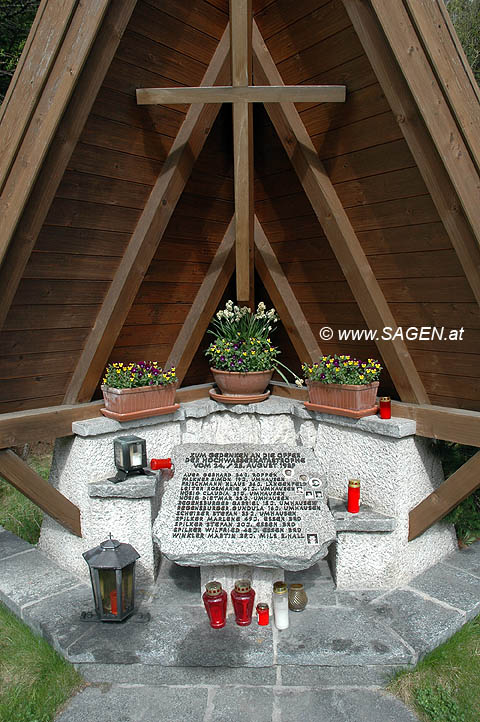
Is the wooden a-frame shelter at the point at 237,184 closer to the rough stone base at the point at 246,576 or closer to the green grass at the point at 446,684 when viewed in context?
the green grass at the point at 446,684

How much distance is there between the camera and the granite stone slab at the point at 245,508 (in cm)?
315

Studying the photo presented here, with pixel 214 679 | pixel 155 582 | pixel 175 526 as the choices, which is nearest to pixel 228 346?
pixel 175 526

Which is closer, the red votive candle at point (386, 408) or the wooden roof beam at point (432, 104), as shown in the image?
the wooden roof beam at point (432, 104)

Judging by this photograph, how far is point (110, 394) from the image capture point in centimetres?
385

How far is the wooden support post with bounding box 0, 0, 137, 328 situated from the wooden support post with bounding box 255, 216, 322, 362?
1.81 metres

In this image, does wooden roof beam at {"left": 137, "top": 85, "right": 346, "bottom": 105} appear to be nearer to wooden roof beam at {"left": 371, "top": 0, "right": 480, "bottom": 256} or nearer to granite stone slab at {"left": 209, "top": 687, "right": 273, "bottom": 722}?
wooden roof beam at {"left": 371, "top": 0, "right": 480, "bottom": 256}

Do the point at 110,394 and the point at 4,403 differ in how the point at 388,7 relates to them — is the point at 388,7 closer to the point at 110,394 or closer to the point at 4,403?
the point at 110,394

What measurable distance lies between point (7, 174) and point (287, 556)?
2864 millimetres

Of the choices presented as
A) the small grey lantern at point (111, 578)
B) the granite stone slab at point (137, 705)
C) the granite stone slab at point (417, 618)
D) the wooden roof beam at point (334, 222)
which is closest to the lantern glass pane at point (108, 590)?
the small grey lantern at point (111, 578)

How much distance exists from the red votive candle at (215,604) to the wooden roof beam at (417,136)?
2.53 metres

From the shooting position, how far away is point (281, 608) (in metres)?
3.12

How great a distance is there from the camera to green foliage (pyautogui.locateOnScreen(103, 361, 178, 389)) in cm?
386

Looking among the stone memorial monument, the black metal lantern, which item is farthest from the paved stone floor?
the black metal lantern

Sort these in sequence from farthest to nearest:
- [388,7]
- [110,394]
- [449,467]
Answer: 1. [449,467]
2. [110,394]
3. [388,7]
